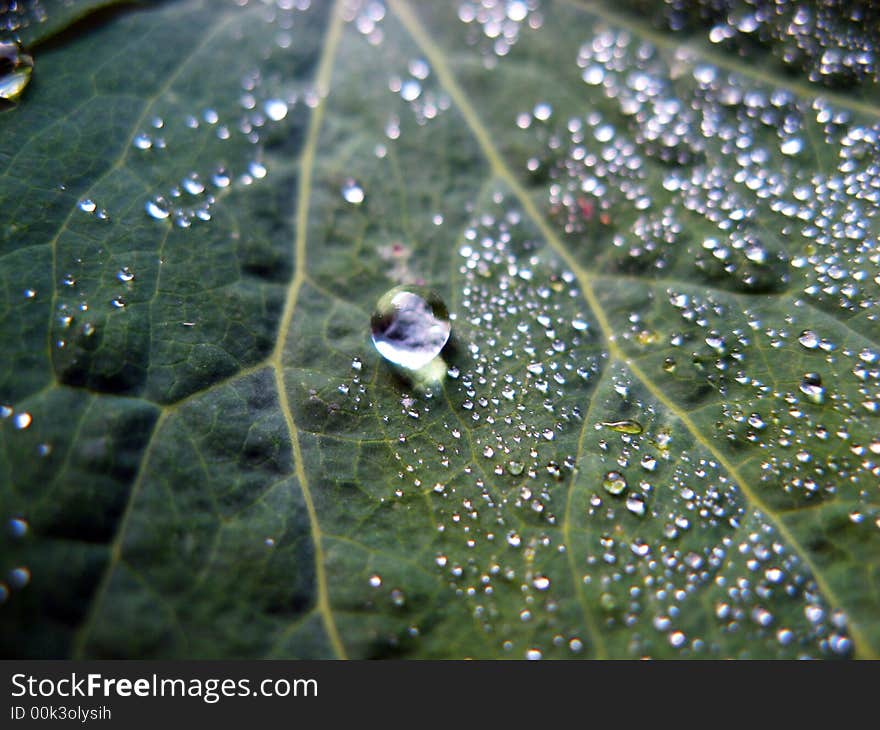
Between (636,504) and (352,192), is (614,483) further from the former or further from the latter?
(352,192)

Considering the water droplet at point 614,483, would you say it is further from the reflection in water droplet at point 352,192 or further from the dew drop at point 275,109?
the dew drop at point 275,109

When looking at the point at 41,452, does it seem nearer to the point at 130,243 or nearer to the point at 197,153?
the point at 130,243

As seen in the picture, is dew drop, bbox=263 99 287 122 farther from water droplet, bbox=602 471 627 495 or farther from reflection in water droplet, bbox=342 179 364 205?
water droplet, bbox=602 471 627 495


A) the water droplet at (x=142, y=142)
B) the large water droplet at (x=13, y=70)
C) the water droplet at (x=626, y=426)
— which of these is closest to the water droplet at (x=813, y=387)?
the water droplet at (x=626, y=426)

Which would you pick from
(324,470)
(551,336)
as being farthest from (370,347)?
(551,336)

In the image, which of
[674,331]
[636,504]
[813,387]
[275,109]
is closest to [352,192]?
[275,109]
